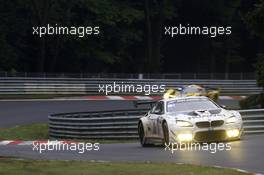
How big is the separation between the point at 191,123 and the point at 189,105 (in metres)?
1.17

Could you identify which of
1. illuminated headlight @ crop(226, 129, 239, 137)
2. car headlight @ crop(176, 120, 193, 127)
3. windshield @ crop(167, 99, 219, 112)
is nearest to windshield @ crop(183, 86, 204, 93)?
windshield @ crop(167, 99, 219, 112)

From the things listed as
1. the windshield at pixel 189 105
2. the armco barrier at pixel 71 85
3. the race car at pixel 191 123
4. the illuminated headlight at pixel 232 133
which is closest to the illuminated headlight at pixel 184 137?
the race car at pixel 191 123

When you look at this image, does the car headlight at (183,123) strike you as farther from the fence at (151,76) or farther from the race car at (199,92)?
the fence at (151,76)

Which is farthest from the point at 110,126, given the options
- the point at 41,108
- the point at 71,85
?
the point at 71,85

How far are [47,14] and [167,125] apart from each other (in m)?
32.0

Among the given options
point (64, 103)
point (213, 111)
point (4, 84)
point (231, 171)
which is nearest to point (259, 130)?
point (213, 111)

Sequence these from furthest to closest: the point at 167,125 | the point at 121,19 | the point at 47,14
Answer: the point at 121,19
the point at 47,14
the point at 167,125

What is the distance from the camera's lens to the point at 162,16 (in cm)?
5912

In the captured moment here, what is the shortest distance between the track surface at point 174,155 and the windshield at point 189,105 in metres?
1.05

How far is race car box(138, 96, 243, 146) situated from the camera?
17922mm

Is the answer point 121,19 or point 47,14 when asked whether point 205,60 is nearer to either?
point 121,19

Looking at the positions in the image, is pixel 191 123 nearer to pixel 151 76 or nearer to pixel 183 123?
pixel 183 123

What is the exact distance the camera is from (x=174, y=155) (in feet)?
52.9

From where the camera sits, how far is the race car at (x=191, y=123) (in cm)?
1792
